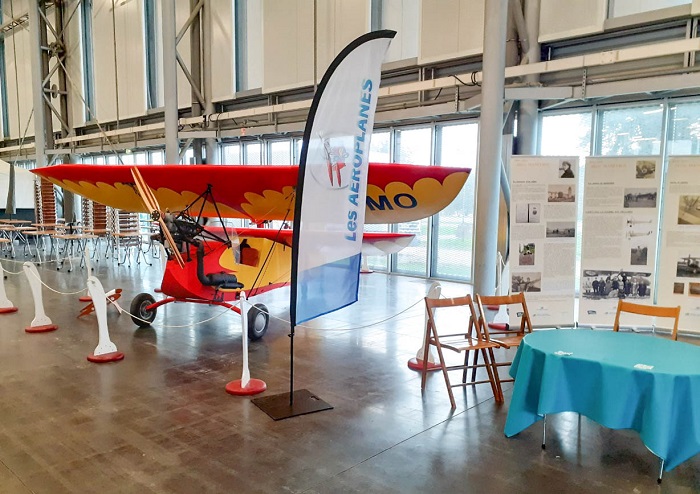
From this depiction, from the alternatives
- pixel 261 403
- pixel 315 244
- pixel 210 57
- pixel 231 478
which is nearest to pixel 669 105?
pixel 315 244

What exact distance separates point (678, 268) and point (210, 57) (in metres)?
10.4

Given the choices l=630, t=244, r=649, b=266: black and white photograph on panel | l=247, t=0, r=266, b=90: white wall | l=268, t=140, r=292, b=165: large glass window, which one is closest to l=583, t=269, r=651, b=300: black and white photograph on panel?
l=630, t=244, r=649, b=266: black and white photograph on panel

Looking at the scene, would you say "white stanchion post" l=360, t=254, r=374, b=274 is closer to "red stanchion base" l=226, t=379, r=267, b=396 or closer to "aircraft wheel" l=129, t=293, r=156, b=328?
"aircraft wheel" l=129, t=293, r=156, b=328

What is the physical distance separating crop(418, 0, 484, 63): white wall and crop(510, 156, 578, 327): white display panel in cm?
→ 289

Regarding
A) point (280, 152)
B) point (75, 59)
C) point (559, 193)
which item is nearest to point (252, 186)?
point (559, 193)

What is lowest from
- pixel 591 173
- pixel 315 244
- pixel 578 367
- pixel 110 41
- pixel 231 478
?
pixel 231 478

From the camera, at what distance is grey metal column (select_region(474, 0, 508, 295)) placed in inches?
212

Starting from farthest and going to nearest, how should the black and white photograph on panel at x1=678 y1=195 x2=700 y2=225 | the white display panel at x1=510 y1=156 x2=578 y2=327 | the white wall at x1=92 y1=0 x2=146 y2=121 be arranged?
the white wall at x1=92 y1=0 x2=146 y2=121 < the white display panel at x1=510 y1=156 x2=578 y2=327 < the black and white photograph on panel at x1=678 y1=195 x2=700 y2=225

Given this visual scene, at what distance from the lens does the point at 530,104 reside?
22.6 ft

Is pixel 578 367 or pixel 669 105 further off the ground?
pixel 669 105

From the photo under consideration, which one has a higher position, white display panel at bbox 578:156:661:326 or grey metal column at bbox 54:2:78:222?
grey metal column at bbox 54:2:78:222

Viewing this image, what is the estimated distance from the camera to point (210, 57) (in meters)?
A: 11.5

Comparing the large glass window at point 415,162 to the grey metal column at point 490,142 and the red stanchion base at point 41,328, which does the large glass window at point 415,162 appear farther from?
the red stanchion base at point 41,328

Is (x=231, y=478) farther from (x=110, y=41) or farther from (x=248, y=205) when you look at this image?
(x=110, y=41)
